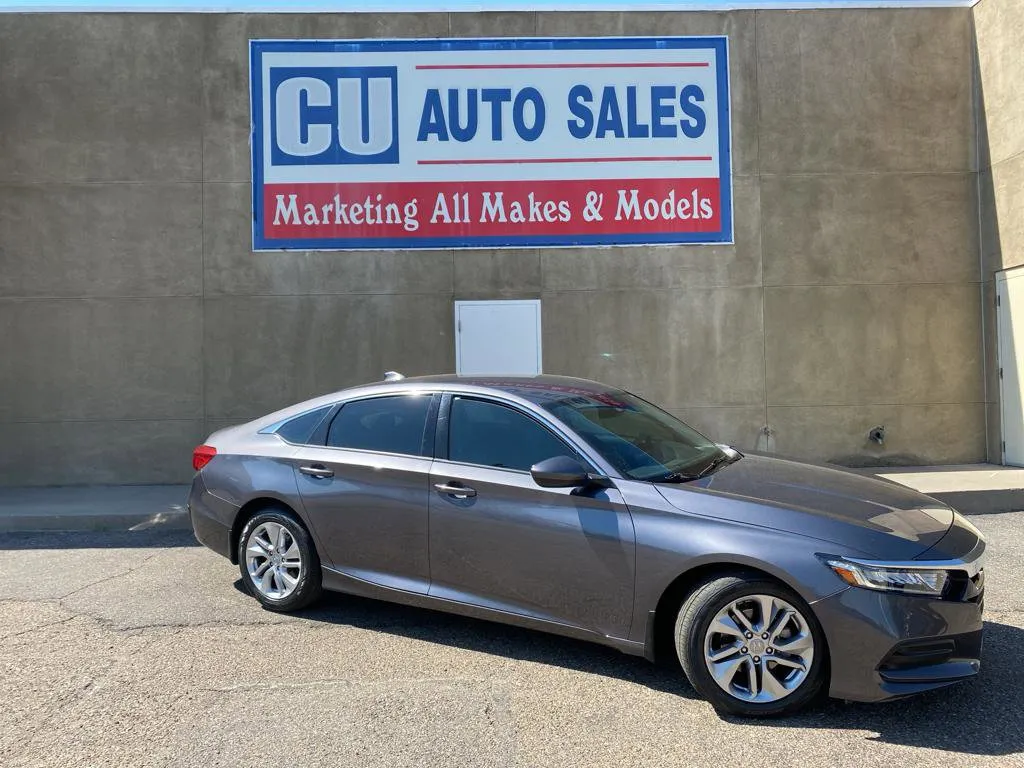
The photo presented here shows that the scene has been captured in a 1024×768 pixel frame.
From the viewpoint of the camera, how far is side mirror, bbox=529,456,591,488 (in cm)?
374

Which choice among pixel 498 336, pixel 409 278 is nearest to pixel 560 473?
pixel 498 336

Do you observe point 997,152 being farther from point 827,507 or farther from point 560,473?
point 560,473

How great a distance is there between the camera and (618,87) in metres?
9.66

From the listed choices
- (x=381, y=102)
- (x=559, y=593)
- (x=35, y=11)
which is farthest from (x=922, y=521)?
(x=35, y=11)

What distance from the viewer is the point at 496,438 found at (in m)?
4.28

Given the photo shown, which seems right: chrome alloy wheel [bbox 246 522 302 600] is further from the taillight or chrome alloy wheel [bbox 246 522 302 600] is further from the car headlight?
the car headlight

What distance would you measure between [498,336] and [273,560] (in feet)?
17.2

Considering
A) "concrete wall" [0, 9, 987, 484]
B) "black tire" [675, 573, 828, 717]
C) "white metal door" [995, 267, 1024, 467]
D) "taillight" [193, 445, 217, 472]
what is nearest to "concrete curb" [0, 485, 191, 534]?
"concrete wall" [0, 9, 987, 484]

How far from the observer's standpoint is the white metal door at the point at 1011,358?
9125 mm

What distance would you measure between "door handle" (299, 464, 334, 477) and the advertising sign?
5.33 metres

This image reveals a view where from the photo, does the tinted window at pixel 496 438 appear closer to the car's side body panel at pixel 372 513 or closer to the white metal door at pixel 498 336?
the car's side body panel at pixel 372 513

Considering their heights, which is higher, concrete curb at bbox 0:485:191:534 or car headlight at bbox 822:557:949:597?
car headlight at bbox 822:557:949:597

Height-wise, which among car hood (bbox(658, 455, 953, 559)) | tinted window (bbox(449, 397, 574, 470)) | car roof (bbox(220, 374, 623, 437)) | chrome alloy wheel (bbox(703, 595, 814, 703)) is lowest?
chrome alloy wheel (bbox(703, 595, 814, 703))

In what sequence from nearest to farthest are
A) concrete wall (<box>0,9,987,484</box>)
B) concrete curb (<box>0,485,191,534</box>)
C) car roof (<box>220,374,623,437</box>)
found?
car roof (<box>220,374,623,437</box>)
concrete curb (<box>0,485,191,534</box>)
concrete wall (<box>0,9,987,484</box>)
